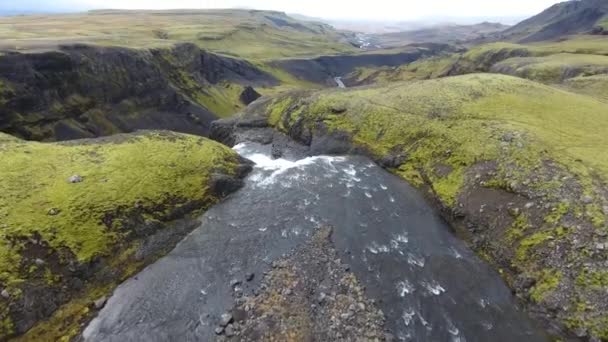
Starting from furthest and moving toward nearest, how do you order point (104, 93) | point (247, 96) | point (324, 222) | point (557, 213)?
point (247, 96) < point (104, 93) < point (324, 222) < point (557, 213)

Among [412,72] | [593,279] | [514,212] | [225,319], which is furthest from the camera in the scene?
[412,72]

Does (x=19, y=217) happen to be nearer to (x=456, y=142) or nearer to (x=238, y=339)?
(x=238, y=339)

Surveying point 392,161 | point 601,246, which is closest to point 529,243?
point 601,246

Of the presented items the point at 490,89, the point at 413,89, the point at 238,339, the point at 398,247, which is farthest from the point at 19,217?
the point at 490,89

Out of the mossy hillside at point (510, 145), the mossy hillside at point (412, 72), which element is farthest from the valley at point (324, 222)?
the mossy hillside at point (412, 72)

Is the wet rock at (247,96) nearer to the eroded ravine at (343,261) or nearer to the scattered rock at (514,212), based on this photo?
the eroded ravine at (343,261)

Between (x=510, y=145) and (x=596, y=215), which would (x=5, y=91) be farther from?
(x=596, y=215)

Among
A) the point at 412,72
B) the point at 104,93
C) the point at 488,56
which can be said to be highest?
the point at 488,56
